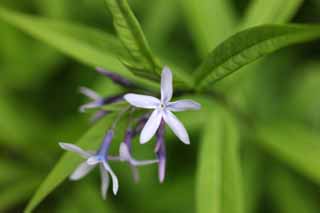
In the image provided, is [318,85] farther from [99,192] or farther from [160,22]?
[99,192]

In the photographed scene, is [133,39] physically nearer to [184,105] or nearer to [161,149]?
[184,105]

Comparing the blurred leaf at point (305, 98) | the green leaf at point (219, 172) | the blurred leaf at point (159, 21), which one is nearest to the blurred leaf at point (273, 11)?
the green leaf at point (219, 172)

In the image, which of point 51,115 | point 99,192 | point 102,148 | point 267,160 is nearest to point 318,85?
point 267,160

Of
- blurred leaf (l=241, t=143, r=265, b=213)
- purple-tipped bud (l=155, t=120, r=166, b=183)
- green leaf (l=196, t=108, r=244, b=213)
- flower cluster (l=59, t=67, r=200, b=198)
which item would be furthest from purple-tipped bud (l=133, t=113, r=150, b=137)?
blurred leaf (l=241, t=143, r=265, b=213)

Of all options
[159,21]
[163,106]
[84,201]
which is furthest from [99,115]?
[159,21]

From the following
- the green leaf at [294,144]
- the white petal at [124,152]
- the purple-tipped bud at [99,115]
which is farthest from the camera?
the green leaf at [294,144]

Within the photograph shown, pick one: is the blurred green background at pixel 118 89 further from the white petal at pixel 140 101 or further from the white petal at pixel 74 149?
the white petal at pixel 140 101

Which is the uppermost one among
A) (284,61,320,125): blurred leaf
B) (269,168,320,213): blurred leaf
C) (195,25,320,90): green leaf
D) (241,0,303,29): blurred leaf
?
(241,0,303,29): blurred leaf

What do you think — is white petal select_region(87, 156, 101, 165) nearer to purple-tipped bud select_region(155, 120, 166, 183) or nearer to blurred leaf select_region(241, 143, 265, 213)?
purple-tipped bud select_region(155, 120, 166, 183)
